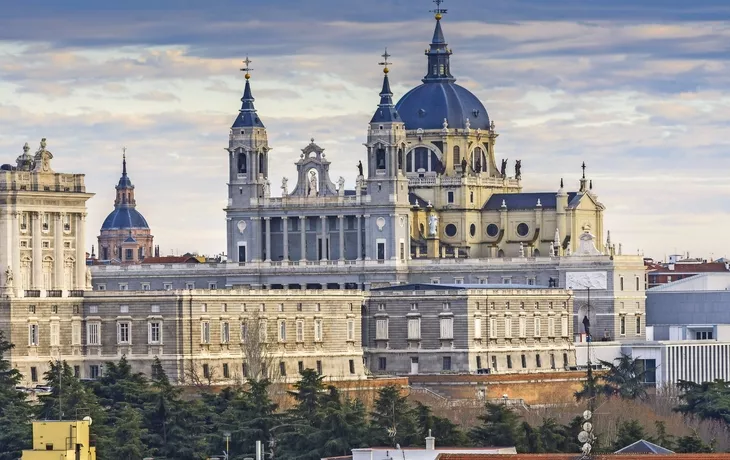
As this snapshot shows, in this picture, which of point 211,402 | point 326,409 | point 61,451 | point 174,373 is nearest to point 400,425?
point 326,409

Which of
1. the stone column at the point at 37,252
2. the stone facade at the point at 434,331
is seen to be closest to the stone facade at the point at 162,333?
the stone column at the point at 37,252

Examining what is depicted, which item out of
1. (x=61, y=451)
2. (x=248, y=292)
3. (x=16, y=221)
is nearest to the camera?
(x=61, y=451)

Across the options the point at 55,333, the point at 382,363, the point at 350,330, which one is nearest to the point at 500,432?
the point at 55,333

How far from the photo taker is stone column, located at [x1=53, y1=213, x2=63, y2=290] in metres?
176

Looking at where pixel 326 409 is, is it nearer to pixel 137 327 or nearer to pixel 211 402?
pixel 211 402

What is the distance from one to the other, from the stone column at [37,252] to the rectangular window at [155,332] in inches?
261

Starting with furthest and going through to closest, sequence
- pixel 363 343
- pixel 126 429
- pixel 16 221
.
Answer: pixel 363 343 < pixel 16 221 < pixel 126 429

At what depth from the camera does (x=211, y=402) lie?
151250 millimetres

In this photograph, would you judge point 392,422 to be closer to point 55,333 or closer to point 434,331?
point 55,333

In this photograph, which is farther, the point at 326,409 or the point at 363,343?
the point at 363,343

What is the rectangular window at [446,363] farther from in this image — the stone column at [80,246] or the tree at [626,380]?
the stone column at [80,246]

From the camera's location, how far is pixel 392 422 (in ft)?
465

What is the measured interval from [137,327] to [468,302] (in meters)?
26.5

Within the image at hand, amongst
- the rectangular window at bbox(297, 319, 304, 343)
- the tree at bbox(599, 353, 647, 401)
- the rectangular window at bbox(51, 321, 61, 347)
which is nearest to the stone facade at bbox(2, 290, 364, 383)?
the rectangular window at bbox(51, 321, 61, 347)
